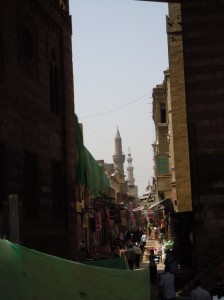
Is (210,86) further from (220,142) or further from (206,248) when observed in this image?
(206,248)

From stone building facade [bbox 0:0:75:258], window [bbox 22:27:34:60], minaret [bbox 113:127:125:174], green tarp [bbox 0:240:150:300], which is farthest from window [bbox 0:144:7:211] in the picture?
minaret [bbox 113:127:125:174]

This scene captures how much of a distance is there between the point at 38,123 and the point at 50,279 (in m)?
9.82

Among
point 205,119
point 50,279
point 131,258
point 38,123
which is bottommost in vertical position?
Result: point 131,258

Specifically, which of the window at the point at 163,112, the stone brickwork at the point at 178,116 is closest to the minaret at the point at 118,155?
the window at the point at 163,112

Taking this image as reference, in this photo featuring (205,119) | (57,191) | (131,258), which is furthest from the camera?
(131,258)

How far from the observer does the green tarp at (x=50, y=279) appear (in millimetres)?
5742

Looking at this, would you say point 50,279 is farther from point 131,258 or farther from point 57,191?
point 131,258

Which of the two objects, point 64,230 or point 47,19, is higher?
point 47,19

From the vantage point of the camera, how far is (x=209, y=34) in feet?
50.1

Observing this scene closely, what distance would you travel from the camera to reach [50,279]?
603 cm

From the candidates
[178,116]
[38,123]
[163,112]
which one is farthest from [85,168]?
[163,112]

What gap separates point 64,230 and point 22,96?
15.2 feet

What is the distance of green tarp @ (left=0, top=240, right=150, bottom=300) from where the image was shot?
18.8 ft

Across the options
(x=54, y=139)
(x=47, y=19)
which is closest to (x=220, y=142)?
(x=54, y=139)
